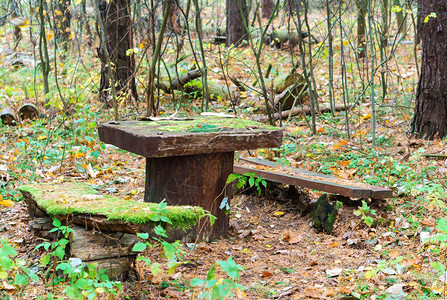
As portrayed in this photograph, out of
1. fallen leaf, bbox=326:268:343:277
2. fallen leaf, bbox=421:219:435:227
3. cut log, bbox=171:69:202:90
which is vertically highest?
cut log, bbox=171:69:202:90

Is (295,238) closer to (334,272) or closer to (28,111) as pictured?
(334,272)

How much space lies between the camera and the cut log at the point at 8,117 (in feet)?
27.0

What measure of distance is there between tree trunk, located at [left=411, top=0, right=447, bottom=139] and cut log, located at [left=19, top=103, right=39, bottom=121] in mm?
6643

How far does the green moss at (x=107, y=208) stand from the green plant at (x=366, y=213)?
1.67 meters

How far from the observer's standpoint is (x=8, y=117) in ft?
27.2

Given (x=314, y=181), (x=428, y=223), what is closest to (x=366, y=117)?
(x=314, y=181)

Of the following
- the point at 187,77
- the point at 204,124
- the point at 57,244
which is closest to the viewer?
the point at 57,244

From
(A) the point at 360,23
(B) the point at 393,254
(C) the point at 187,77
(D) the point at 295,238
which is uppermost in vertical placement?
(A) the point at 360,23

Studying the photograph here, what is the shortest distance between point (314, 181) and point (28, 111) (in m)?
6.28

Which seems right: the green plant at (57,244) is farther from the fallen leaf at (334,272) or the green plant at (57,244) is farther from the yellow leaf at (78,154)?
the yellow leaf at (78,154)

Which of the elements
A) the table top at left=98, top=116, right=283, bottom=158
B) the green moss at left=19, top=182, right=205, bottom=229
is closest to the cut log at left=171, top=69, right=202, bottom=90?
the table top at left=98, top=116, right=283, bottom=158

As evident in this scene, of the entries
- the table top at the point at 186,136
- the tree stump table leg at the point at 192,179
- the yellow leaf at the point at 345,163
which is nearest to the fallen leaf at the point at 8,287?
the table top at the point at 186,136

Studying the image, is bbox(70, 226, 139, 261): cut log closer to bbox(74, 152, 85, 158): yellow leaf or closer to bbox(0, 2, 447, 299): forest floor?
bbox(0, 2, 447, 299): forest floor

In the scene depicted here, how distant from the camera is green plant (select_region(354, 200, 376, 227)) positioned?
4133 millimetres
